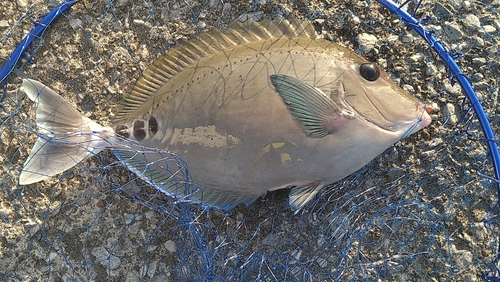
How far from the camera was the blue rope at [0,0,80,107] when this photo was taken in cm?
247

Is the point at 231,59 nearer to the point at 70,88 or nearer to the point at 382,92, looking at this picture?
the point at 382,92

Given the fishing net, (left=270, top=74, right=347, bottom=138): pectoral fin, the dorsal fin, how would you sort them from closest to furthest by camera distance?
(left=270, top=74, right=347, bottom=138): pectoral fin
the dorsal fin
the fishing net

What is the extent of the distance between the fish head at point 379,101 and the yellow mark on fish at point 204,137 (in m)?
0.59

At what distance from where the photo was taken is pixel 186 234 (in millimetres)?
2357

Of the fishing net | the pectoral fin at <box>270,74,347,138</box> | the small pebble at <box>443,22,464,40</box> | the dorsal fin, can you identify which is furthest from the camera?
the small pebble at <box>443,22,464,40</box>

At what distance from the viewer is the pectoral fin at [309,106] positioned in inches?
79.9

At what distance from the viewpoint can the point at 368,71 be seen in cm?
212

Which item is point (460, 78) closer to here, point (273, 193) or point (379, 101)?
point (379, 101)

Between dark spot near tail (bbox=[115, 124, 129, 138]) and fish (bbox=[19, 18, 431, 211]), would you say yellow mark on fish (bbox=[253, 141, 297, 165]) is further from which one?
dark spot near tail (bbox=[115, 124, 129, 138])

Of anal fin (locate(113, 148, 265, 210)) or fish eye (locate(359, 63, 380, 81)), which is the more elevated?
fish eye (locate(359, 63, 380, 81))

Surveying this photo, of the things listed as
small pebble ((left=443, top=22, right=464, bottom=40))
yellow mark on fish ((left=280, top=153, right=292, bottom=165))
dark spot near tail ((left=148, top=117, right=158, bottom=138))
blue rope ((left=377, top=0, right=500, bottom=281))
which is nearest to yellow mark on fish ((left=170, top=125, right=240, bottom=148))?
dark spot near tail ((left=148, top=117, right=158, bottom=138))

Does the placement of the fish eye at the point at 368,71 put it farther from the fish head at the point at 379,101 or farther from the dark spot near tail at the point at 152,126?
the dark spot near tail at the point at 152,126

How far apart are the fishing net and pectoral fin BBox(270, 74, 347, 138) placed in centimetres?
49

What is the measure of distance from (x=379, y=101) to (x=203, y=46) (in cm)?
93
